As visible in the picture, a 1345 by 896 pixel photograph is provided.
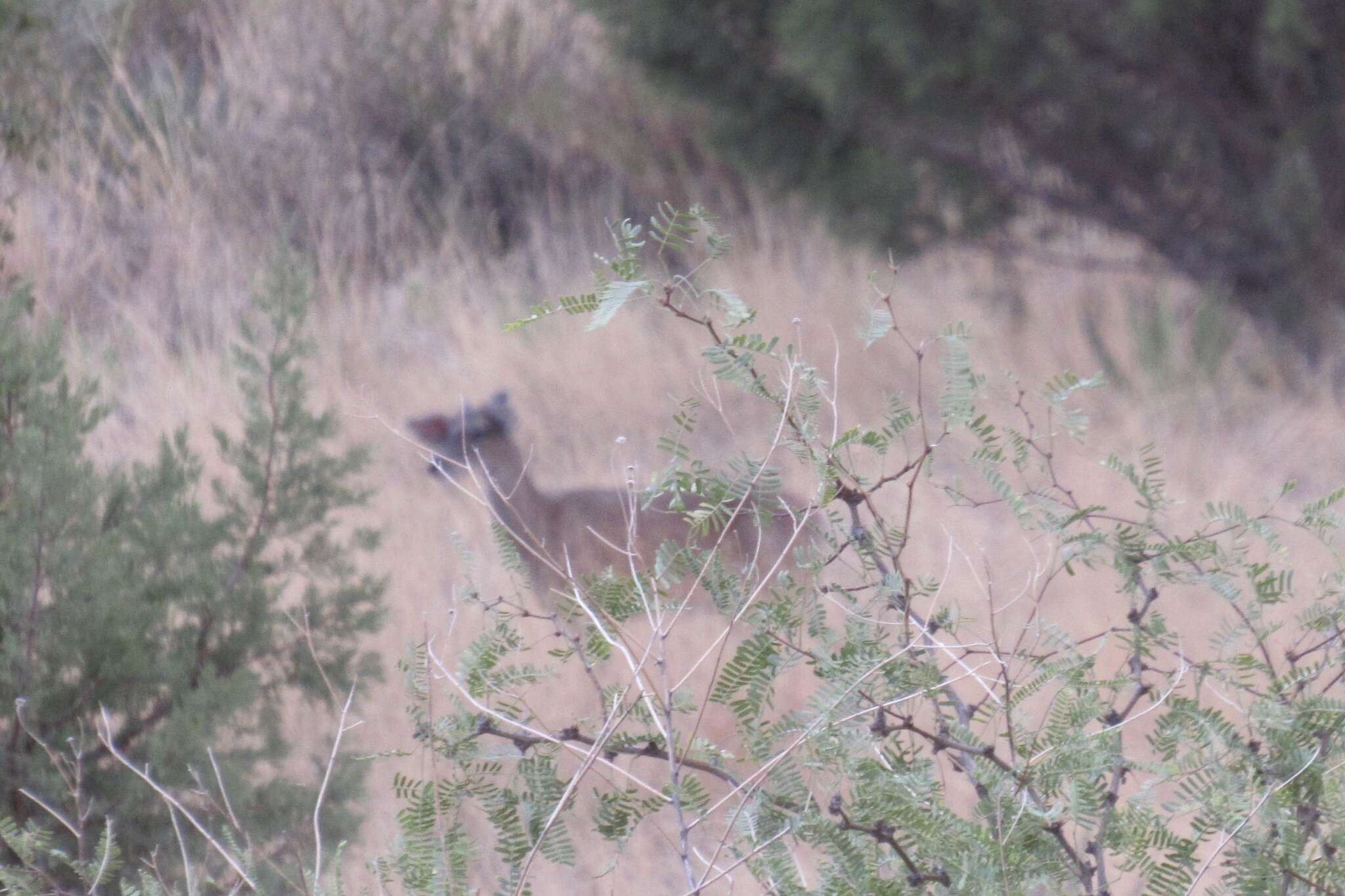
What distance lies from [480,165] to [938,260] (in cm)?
341

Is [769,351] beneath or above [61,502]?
above

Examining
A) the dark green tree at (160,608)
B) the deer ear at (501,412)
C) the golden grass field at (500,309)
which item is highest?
the dark green tree at (160,608)

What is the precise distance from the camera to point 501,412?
222 inches

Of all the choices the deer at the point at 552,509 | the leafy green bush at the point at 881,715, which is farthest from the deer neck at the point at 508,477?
the leafy green bush at the point at 881,715

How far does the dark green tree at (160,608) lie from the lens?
296 cm

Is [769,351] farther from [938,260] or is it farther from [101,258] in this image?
[101,258]

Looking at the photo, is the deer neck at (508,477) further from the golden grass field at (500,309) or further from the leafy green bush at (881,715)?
the leafy green bush at (881,715)

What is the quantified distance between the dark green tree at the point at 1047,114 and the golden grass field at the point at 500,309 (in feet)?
1.38

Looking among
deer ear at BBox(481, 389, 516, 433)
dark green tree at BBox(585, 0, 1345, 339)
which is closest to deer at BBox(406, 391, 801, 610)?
deer ear at BBox(481, 389, 516, 433)

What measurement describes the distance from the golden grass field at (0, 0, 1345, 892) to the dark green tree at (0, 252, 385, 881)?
3.43 ft

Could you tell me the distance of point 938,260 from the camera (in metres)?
8.99

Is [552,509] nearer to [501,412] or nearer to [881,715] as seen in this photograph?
[501,412]

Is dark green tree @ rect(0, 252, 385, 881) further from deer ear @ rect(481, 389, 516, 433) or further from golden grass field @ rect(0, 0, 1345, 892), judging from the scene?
deer ear @ rect(481, 389, 516, 433)

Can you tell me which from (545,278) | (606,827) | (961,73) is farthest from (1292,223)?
(606,827)
